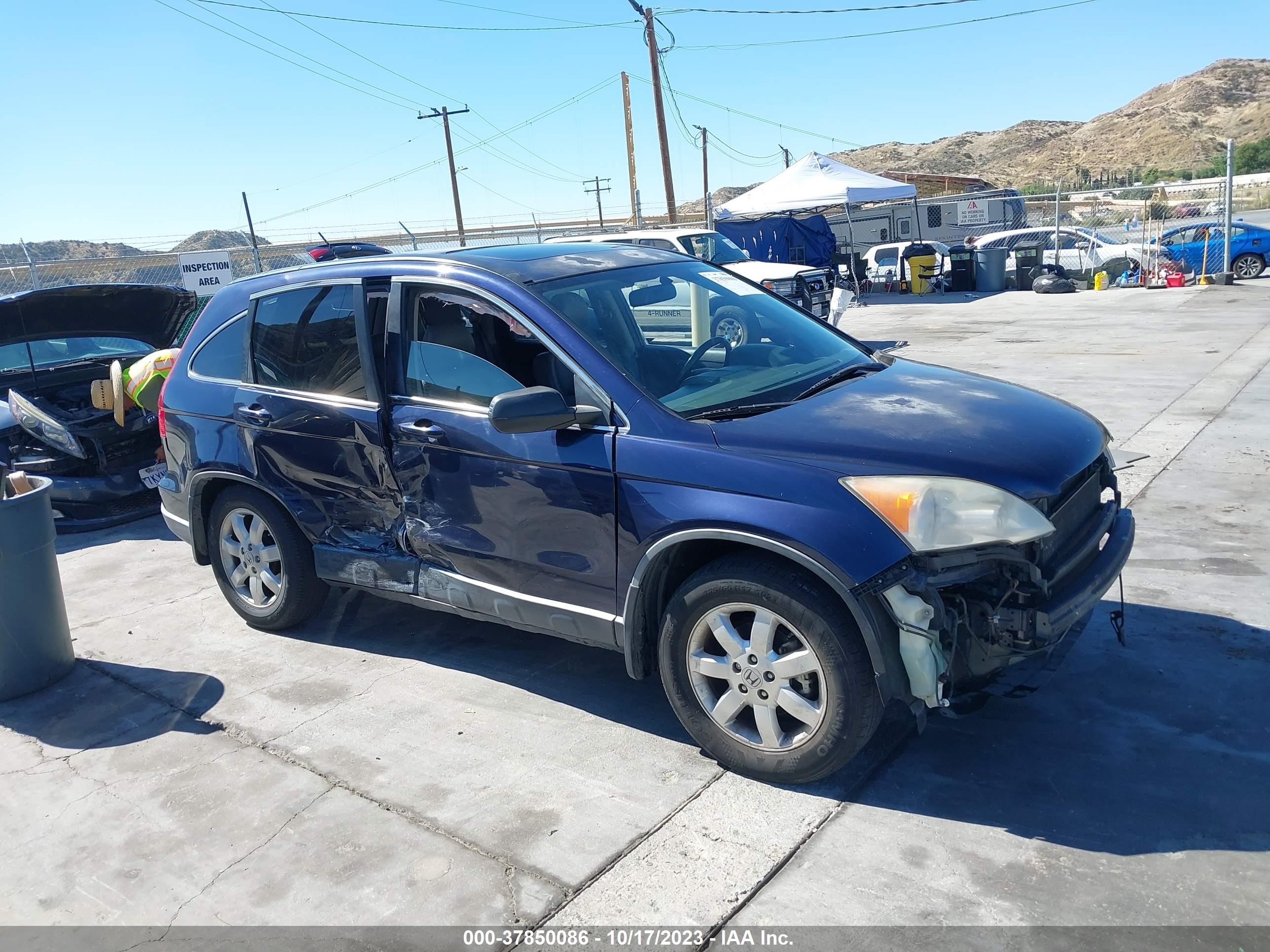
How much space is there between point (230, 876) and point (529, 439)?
71.4 inches

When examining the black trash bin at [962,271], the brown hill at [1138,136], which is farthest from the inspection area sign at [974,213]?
the brown hill at [1138,136]

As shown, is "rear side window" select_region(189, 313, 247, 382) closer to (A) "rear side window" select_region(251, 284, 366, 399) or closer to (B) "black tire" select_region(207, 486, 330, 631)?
(A) "rear side window" select_region(251, 284, 366, 399)

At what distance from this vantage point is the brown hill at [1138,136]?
96.6 metres

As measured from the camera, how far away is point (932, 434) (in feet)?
11.1

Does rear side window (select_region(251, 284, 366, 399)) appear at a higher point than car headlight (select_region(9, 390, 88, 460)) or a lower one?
higher

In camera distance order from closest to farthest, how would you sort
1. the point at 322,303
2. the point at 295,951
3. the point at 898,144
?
1. the point at 295,951
2. the point at 322,303
3. the point at 898,144

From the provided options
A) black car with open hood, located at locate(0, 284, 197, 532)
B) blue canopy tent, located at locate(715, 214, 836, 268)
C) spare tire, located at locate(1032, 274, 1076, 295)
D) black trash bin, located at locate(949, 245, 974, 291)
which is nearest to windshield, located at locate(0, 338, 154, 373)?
black car with open hood, located at locate(0, 284, 197, 532)

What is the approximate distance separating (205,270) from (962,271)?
16.0m

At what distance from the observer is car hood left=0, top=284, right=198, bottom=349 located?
7604 millimetres

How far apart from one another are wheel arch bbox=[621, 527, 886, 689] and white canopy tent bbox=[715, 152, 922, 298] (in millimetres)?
19699

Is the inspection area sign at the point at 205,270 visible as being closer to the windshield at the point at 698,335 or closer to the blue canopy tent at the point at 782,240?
the blue canopy tent at the point at 782,240

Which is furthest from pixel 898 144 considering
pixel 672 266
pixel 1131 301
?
pixel 672 266

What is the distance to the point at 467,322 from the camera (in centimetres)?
421

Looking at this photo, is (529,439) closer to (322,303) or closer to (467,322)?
(467,322)
